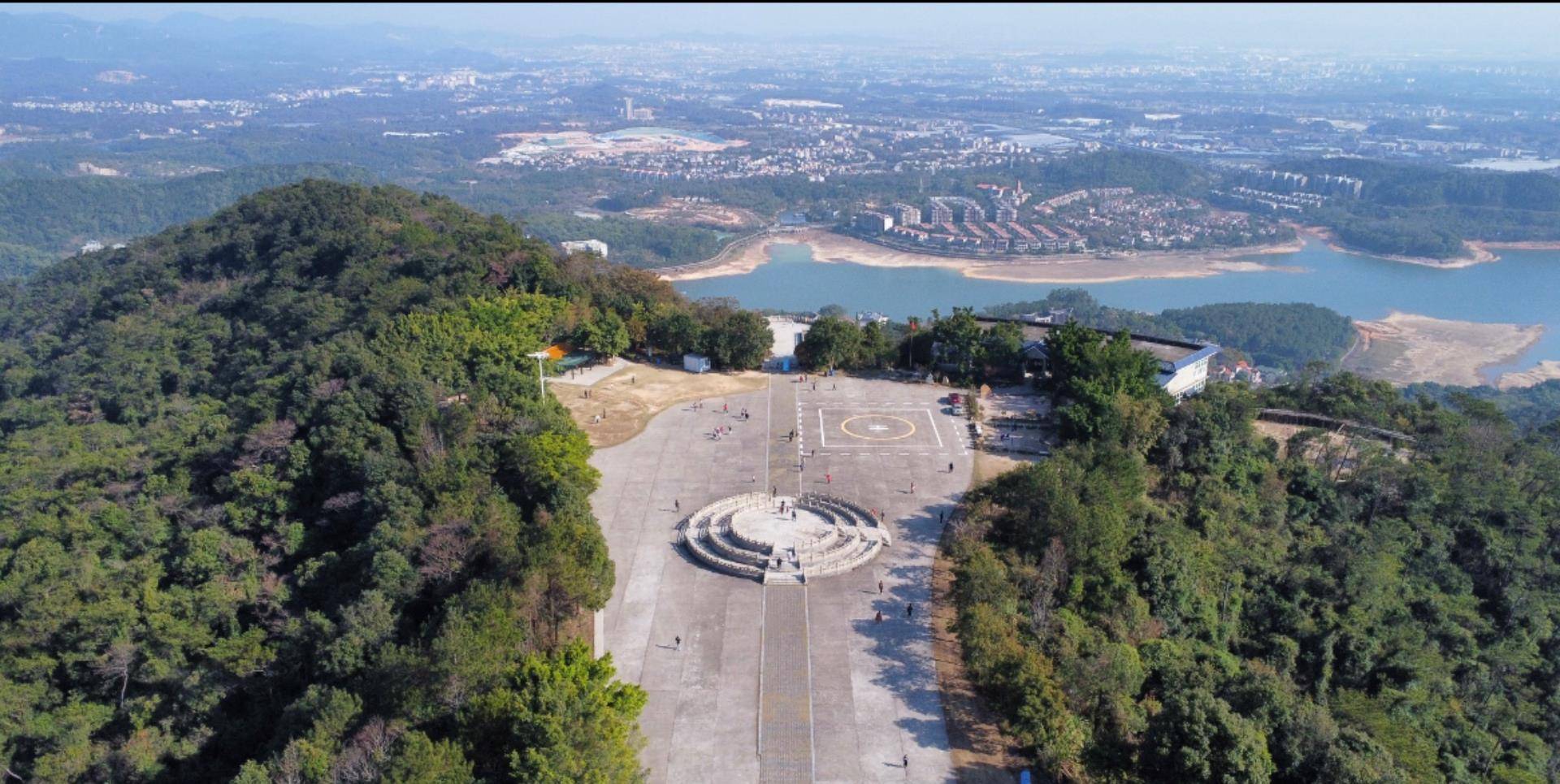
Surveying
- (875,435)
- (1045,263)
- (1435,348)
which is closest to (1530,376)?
(1435,348)

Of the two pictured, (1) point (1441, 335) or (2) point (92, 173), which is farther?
(2) point (92, 173)

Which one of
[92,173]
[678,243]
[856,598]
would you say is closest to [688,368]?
[856,598]

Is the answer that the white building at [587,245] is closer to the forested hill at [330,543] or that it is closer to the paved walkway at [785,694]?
the forested hill at [330,543]

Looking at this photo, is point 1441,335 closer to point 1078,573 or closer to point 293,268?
point 1078,573

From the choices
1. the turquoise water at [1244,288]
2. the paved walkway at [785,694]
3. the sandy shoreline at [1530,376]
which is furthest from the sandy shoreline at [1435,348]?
the paved walkway at [785,694]

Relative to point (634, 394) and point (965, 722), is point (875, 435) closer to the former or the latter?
point (634, 394)

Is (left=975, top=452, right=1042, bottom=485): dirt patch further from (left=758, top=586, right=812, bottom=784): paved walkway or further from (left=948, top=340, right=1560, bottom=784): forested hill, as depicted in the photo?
(left=758, top=586, right=812, bottom=784): paved walkway
